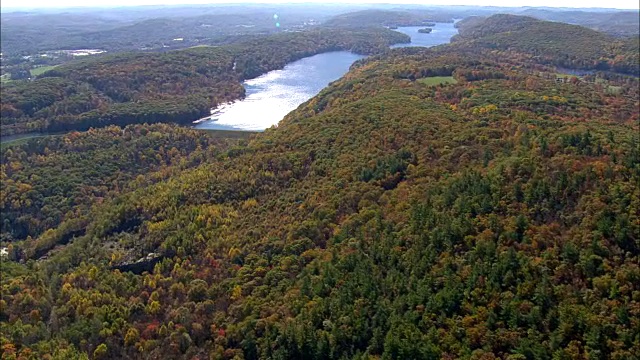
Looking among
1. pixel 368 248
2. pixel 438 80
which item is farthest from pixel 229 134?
pixel 368 248

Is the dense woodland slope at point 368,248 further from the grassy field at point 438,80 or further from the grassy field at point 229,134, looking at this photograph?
the grassy field at point 229,134

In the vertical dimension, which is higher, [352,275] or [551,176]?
[551,176]

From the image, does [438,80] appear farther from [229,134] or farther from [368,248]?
[368,248]

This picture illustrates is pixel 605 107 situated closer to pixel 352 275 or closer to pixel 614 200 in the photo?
pixel 614 200

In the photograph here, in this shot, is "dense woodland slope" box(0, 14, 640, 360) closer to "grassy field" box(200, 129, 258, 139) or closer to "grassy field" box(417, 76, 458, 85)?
"grassy field" box(417, 76, 458, 85)

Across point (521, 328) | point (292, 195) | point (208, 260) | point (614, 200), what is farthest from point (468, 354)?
point (292, 195)

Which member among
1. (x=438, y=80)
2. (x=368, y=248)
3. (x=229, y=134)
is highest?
(x=438, y=80)

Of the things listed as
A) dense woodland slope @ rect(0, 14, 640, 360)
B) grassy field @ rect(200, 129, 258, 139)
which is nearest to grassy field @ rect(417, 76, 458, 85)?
dense woodland slope @ rect(0, 14, 640, 360)
